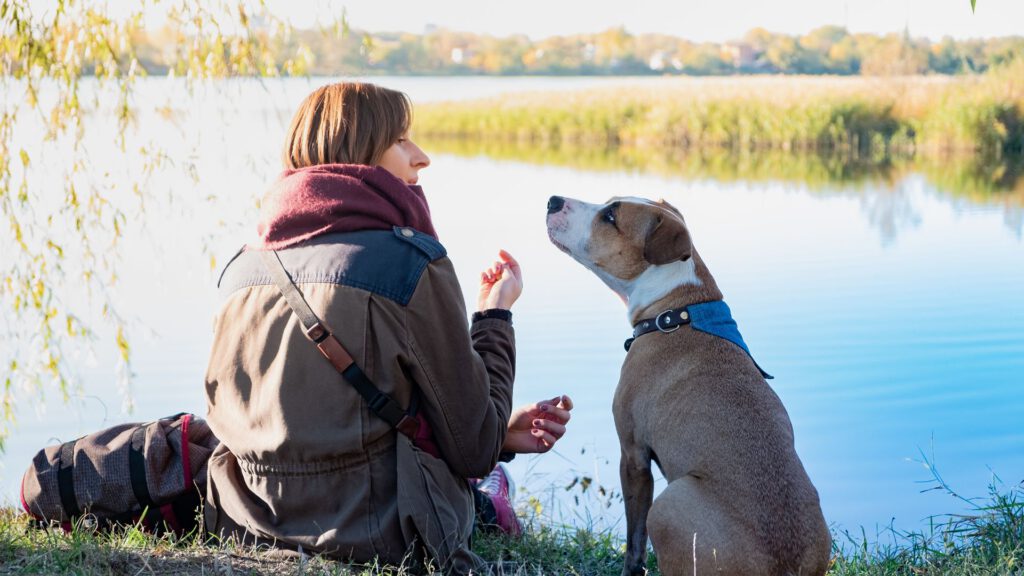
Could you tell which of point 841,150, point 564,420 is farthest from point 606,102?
point 564,420

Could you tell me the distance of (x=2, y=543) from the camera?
3.50m

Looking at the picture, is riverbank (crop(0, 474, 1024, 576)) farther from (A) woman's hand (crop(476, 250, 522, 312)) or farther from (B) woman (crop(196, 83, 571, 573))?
(A) woman's hand (crop(476, 250, 522, 312))

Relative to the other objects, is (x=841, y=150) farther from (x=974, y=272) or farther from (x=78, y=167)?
(x=78, y=167)

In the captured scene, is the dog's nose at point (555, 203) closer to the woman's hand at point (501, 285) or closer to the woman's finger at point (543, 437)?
the woman's hand at point (501, 285)

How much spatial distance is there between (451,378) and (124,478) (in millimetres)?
1193

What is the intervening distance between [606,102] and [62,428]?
26.7 metres

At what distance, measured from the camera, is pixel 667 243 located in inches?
150

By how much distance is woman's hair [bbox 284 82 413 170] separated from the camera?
3.50 m

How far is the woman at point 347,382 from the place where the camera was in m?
3.21

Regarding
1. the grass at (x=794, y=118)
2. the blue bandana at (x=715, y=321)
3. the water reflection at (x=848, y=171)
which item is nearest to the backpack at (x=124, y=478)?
the blue bandana at (x=715, y=321)

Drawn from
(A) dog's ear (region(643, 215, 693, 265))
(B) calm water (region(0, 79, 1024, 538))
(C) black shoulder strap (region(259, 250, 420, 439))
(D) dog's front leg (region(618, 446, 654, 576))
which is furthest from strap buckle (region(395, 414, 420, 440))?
(B) calm water (region(0, 79, 1024, 538))

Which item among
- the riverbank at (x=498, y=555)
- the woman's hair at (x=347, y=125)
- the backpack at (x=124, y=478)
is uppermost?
the woman's hair at (x=347, y=125)

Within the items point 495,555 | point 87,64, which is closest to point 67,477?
point 495,555

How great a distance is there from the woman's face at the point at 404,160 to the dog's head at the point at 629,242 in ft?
2.25
